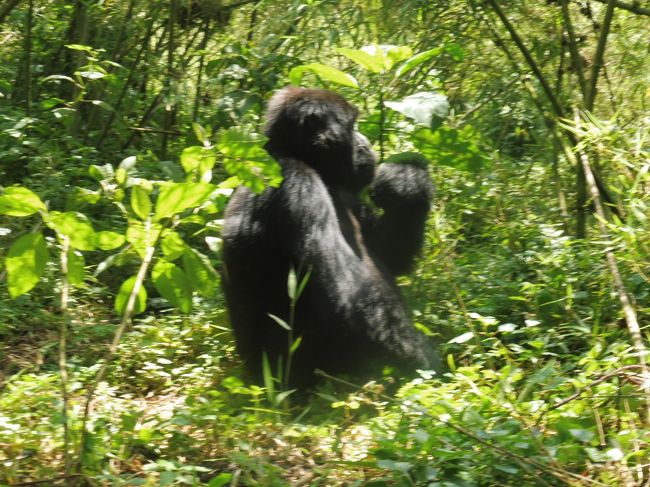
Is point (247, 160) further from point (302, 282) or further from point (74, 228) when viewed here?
point (302, 282)

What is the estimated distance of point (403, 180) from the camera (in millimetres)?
4270

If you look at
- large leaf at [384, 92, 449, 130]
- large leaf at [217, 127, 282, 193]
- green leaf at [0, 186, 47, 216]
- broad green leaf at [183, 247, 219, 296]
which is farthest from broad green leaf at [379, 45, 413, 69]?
green leaf at [0, 186, 47, 216]

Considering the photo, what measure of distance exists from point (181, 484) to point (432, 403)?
895 millimetres

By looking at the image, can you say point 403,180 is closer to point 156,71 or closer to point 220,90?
point 220,90

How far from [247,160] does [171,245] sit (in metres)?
0.40

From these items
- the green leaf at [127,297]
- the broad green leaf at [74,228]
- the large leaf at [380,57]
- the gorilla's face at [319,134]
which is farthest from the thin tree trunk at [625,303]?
the broad green leaf at [74,228]

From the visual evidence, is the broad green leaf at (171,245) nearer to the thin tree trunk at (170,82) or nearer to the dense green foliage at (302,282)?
the dense green foliage at (302,282)

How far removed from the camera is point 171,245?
2.87 metres

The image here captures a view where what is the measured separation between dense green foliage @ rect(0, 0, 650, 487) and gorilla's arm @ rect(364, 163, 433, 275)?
19 centimetres

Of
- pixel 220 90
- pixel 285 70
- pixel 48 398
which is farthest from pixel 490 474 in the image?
pixel 220 90

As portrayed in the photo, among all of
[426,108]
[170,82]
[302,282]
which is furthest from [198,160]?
[170,82]

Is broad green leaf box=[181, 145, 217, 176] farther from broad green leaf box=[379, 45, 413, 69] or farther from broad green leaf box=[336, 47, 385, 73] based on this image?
broad green leaf box=[379, 45, 413, 69]

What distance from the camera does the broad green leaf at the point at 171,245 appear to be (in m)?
2.86

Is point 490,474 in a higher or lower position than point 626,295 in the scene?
lower
